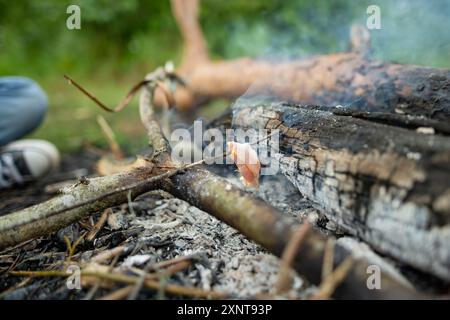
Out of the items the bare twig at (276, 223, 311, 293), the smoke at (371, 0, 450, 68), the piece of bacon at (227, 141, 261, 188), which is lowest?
the bare twig at (276, 223, 311, 293)

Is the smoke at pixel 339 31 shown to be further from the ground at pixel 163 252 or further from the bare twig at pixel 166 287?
the bare twig at pixel 166 287

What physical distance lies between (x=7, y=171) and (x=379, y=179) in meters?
2.28

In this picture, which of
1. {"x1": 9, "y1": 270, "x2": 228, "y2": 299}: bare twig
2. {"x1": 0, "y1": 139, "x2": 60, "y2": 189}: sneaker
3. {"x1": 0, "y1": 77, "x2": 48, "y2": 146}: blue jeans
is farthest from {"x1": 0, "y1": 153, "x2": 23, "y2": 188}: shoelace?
{"x1": 9, "y1": 270, "x2": 228, "y2": 299}: bare twig

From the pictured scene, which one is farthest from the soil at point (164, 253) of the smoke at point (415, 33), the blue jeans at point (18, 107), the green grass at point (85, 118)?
the green grass at point (85, 118)

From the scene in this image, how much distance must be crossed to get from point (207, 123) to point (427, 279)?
1415 mm

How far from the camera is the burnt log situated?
88 centimetres

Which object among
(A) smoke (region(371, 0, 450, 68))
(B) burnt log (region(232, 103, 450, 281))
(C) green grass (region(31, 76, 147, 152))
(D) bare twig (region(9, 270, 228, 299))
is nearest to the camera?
(B) burnt log (region(232, 103, 450, 281))

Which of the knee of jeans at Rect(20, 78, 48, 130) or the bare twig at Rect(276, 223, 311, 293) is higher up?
the knee of jeans at Rect(20, 78, 48, 130)

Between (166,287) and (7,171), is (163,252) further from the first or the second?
(7,171)

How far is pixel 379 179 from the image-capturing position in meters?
0.99

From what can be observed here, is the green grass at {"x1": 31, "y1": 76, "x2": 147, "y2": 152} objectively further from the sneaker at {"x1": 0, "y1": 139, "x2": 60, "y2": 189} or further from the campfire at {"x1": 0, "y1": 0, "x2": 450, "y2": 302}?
the campfire at {"x1": 0, "y1": 0, "x2": 450, "y2": 302}

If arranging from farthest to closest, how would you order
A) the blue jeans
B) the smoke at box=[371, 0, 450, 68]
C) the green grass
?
1. the green grass
2. the blue jeans
3. the smoke at box=[371, 0, 450, 68]

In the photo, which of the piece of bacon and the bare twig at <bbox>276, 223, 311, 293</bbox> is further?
the piece of bacon

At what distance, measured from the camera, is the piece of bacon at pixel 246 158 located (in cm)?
145
